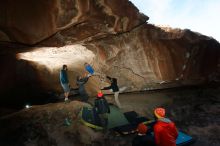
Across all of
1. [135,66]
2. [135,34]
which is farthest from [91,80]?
[135,34]

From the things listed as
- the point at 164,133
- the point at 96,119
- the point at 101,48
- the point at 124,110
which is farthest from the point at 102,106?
the point at 164,133

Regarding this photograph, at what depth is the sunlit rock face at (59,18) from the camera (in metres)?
8.10

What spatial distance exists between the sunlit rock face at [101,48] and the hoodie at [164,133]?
5.73 m

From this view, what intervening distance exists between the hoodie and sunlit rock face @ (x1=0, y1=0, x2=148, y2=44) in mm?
5676

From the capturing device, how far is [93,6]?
948cm

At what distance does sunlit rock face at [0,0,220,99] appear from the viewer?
867 centimetres

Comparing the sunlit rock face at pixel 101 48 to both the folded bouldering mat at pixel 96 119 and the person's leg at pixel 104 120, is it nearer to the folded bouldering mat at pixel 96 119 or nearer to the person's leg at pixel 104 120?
the folded bouldering mat at pixel 96 119

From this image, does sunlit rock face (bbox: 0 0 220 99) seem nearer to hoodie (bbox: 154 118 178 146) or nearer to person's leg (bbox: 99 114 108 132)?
person's leg (bbox: 99 114 108 132)

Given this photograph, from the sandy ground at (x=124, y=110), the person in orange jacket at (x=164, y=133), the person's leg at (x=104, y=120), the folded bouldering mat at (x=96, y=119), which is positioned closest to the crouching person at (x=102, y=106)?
the person's leg at (x=104, y=120)

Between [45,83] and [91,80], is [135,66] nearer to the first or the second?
[91,80]

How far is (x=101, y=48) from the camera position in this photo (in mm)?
12922

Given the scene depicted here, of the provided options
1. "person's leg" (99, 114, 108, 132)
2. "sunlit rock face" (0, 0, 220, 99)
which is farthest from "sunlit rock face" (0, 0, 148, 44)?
Answer: "person's leg" (99, 114, 108, 132)

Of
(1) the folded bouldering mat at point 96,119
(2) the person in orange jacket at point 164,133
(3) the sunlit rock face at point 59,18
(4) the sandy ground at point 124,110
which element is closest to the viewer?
(2) the person in orange jacket at point 164,133

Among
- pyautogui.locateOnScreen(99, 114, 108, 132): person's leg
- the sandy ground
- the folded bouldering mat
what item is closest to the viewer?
the sandy ground
